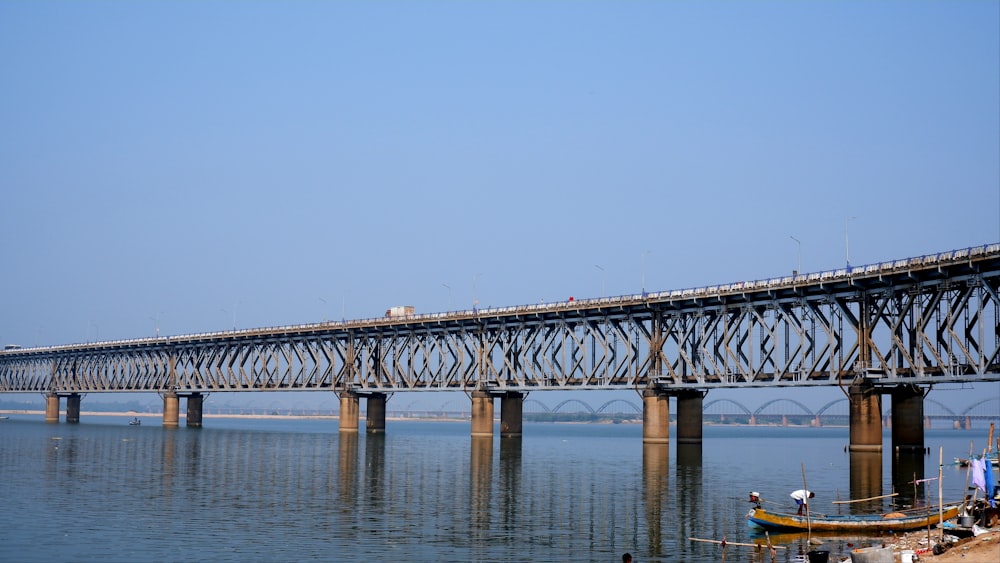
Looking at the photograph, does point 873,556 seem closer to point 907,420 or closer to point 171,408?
point 907,420

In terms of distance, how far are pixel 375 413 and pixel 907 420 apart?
8321cm

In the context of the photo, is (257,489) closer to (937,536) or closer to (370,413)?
(937,536)

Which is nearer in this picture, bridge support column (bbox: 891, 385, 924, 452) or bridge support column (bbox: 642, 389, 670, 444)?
bridge support column (bbox: 891, 385, 924, 452)

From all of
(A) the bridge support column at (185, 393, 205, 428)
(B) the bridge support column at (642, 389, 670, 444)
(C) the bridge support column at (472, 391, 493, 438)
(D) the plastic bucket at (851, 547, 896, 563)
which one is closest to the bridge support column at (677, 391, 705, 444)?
(B) the bridge support column at (642, 389, 670, 444)

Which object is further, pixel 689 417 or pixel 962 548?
pixel 689 417

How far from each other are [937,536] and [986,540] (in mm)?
4534

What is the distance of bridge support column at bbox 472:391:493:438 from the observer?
135m

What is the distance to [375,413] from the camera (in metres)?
156

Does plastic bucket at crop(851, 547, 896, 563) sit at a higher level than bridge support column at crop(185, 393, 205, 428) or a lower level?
higher

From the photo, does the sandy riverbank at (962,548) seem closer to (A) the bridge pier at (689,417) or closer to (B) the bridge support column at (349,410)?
(A) the bridge pier at (689,417)

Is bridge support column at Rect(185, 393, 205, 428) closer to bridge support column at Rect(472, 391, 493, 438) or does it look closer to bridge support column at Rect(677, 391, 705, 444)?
bridge support column at Rect(472, 391, 493, 438)

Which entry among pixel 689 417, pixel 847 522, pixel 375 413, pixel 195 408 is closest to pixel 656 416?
pixel 689 417

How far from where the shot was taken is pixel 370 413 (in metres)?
157

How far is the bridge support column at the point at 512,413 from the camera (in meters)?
137
